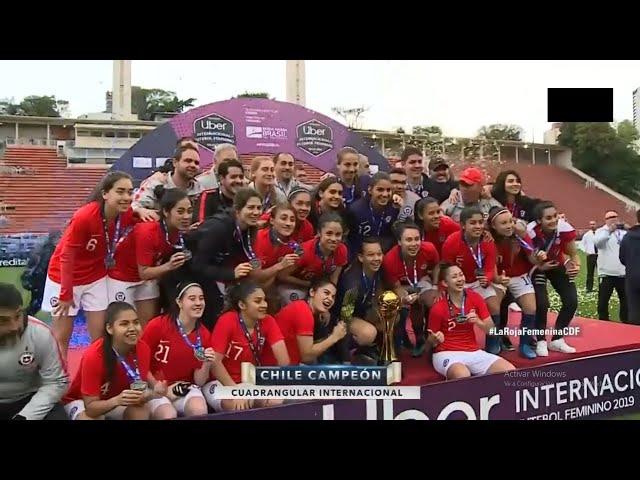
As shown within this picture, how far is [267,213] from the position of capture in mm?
3283

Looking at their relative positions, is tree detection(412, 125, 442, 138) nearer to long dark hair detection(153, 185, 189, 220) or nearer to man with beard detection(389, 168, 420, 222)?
man with beard detection(389, 168, 420, 222)

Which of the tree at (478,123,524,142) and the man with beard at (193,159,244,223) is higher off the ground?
the tree at (478,123,524,142)

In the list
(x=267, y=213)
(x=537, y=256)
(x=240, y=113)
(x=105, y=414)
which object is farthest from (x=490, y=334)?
(x=105, y=414)

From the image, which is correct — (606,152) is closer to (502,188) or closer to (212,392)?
(502,188)

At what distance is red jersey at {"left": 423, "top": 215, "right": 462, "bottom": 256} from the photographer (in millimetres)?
3434

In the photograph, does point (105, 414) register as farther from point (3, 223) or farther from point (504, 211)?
point (504, 211)

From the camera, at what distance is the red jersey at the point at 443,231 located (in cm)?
343

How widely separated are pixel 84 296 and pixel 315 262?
47.5 inches

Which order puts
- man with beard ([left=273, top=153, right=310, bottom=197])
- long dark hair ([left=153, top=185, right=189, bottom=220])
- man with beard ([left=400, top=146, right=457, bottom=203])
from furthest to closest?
A: man with beard ([left=400, top=146, right=457, bottom=203]), man with beard ([left=273, top=153, right=310, bottom=197]), long dark hair ([left=153, top=185, right=189, bottom=220])

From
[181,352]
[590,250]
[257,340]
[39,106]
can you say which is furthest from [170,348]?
[590,250]

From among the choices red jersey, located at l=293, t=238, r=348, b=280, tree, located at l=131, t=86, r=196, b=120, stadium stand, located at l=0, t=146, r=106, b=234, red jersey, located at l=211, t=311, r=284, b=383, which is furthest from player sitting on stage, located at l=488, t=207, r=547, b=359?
stadium stand, located at l=0, t=146, r=106, b=234

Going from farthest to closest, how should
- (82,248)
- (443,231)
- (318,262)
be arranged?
(443,231), (318,262), (82,248)

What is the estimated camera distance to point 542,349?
137 inches

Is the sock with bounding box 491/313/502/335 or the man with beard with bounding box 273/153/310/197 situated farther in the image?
the sock with bounding box 491/313/502/335
